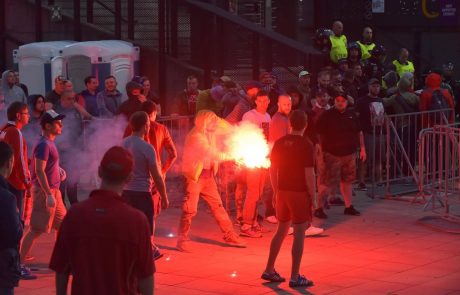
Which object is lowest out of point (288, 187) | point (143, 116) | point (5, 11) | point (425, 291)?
point (425, 291)

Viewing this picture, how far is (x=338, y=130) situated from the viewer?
46.1 ft

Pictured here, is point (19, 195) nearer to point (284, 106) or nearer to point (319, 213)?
point (284, 106)

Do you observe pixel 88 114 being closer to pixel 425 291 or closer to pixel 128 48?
pixel 128 48

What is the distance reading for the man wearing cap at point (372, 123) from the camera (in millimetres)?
16062

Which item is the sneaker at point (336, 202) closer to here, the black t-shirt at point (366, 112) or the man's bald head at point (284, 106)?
the black t-shirt at point (366, 112)

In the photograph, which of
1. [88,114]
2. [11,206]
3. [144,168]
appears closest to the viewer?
[11,206]

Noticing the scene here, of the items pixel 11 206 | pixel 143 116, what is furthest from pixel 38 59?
pixel 11 206

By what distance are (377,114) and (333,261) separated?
17.3 feet

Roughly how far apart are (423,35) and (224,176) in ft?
52.6

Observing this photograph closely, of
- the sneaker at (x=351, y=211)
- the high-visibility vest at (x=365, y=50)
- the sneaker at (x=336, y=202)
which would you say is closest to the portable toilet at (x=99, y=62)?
the high-visibility vest at (x=365, y=50)

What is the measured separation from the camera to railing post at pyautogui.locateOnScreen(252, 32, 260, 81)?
705 inches

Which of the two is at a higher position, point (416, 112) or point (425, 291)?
point (416, 112)

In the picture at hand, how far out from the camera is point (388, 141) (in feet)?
52.5

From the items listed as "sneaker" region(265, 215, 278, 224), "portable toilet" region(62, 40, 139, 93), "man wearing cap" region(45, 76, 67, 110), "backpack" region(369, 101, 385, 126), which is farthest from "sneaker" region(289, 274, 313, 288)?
→ "portable toilet" region(62, 40, 139, 93)
